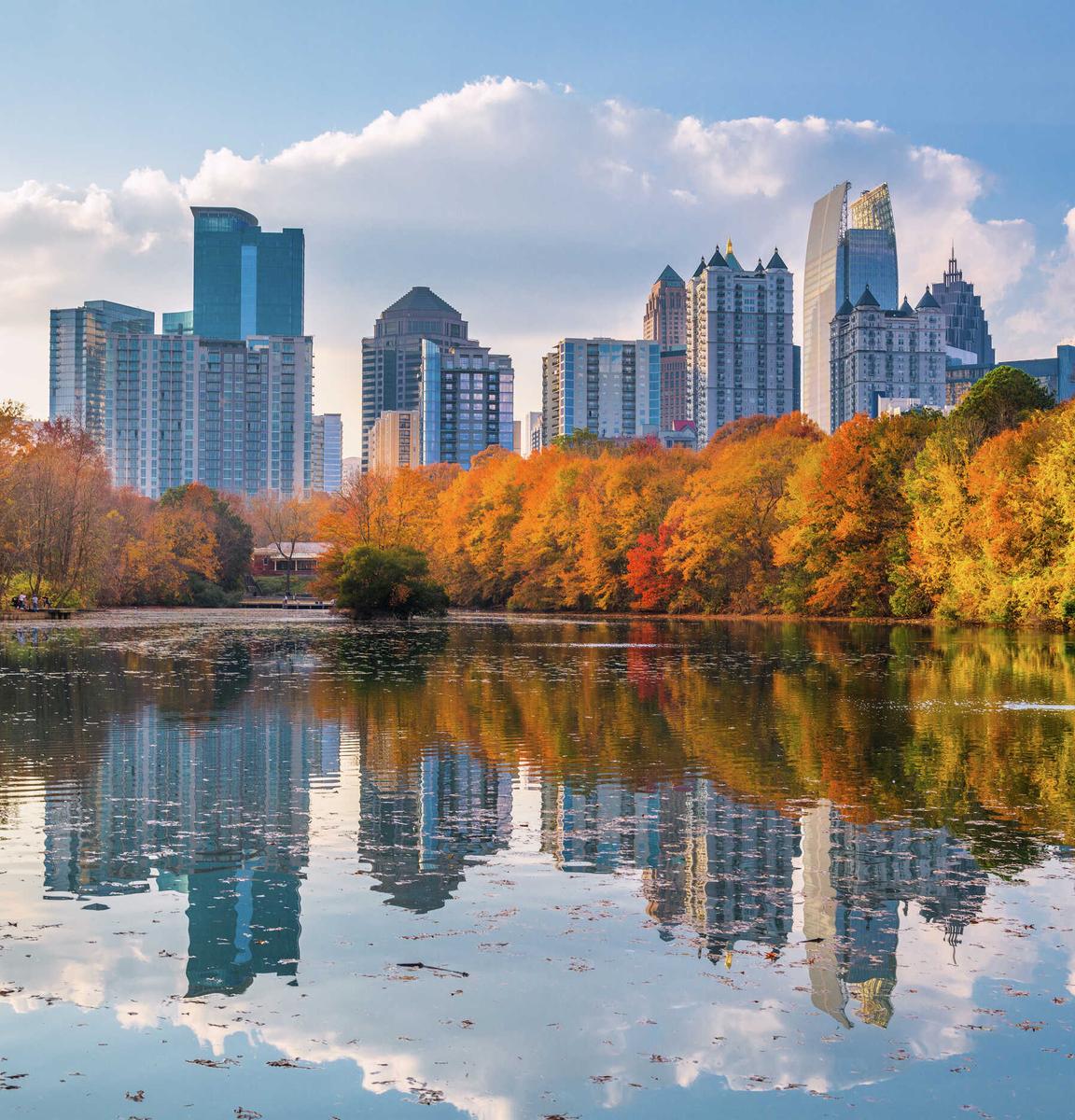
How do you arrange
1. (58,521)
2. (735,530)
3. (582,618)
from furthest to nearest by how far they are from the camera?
1. (582,618)
2. (735,530)
3. (58,521)

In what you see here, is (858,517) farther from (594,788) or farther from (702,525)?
(594,788)

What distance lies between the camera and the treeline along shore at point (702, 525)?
63000 millimetres

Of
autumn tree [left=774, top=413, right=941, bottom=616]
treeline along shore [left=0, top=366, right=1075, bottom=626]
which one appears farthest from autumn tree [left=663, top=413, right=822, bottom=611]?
autumn tree [left=774, top=413, right=941, bottom=616]

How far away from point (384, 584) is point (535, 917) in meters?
70.0

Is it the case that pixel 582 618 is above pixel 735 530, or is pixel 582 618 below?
below

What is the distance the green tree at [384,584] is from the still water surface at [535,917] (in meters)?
54.7

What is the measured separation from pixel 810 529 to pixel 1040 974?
67.5m

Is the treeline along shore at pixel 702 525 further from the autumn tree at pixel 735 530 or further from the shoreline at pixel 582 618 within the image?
the shoreline at pixel 582 618

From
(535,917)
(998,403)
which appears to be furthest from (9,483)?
(535,917)

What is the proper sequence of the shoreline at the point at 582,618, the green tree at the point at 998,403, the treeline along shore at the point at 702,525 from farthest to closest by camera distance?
the green tree at the point at 998,403 → the shoreline at the point at 582,618 → the treeline along shore at the point at 702,525

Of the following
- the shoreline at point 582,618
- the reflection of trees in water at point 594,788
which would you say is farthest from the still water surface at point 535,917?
the shoreline at point 582,618

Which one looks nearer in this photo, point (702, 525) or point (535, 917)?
point (535, 917)

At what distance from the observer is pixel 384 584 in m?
80.1

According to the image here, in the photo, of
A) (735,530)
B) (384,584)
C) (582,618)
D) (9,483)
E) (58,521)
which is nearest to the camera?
(9,483)
